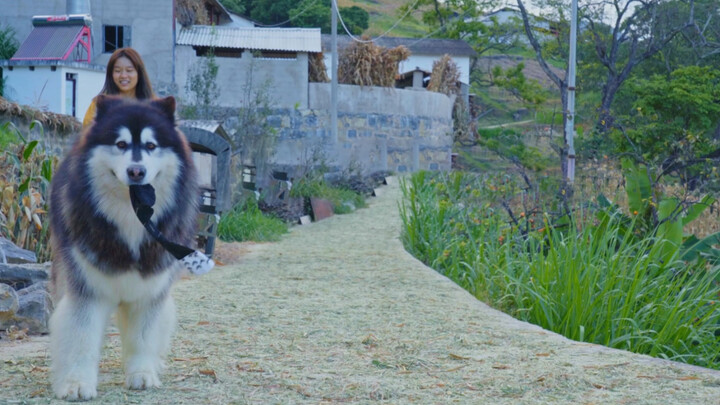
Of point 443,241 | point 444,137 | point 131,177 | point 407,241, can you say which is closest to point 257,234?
point 407,241

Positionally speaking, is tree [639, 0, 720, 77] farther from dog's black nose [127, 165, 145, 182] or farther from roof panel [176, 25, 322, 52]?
dog's black nose [127, 165, 145, 182]

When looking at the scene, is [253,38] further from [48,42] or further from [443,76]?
[443,76]

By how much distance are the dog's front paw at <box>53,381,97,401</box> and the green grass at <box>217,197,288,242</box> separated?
7.00 m

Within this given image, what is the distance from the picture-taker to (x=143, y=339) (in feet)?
12.3

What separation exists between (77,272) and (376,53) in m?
19.4

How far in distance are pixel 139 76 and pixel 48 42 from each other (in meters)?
12.8

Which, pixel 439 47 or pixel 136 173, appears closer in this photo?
pixel 136 173

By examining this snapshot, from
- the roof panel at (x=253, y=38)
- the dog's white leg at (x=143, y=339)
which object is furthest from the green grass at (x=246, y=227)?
the roof panel at (x=253, y=38)

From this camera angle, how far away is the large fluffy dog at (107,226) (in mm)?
3445

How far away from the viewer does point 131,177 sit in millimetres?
3314

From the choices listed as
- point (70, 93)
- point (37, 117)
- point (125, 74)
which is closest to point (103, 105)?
point (125, 74)

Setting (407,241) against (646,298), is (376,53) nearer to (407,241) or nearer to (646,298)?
(407,241)

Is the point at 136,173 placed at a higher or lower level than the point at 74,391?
higher

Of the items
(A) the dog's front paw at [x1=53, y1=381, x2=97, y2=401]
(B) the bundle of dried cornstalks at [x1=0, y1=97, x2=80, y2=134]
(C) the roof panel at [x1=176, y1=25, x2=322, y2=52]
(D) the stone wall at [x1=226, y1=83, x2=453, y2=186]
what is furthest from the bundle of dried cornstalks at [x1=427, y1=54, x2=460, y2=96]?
(A) the dog's front paw at [x1=53, y1=381, x2=97, y2=401]
